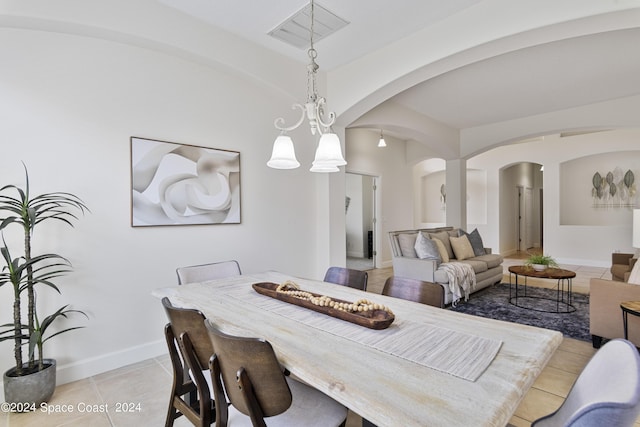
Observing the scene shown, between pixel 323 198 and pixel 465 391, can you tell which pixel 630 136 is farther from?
pixel 465 391

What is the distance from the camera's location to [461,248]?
16.0ft

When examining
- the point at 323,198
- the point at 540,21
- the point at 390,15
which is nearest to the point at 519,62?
the point at 540,21

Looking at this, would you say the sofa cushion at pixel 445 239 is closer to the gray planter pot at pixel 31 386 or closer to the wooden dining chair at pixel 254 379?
the wooden dining chair at pixel 254 379

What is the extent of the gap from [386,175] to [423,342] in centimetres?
625

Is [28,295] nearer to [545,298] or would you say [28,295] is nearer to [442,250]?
[442,250]

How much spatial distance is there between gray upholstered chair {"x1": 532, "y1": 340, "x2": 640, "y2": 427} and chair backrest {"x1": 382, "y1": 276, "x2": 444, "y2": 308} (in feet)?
2.44

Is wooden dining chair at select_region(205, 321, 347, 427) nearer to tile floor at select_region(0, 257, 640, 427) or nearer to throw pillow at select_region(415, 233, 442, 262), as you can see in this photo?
tile floor at select_region(0, 257, 640, 427)

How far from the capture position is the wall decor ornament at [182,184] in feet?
8.91

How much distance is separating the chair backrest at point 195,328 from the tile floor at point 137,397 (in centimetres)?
90

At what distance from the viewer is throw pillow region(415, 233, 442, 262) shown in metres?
4.33

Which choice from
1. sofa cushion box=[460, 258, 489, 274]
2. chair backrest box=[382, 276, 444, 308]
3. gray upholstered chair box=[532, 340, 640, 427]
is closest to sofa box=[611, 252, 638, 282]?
sofa cushion box=[460, 258, 489, 274]

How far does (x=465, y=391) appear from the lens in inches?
35.7

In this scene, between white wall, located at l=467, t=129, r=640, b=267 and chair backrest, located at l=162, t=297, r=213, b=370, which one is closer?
chair backrest, located at l=162, t=297, r=213, b=370

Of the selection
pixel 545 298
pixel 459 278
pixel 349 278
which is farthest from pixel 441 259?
pixel 349 278
